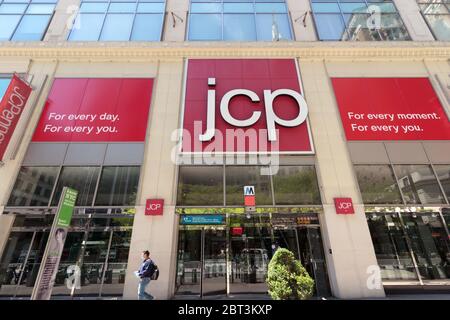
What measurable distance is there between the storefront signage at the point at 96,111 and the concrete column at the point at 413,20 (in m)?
16.1

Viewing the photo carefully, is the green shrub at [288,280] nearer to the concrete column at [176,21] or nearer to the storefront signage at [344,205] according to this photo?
the storefront signage at [344,205]

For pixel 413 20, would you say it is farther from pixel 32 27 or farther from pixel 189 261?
pixel 32 27

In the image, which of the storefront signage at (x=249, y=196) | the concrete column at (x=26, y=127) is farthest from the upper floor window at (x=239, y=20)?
the storefront signage at (x=249, y=196)

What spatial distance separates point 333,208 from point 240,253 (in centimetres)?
439

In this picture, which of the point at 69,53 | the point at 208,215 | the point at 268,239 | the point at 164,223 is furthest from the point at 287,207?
the point at 69,53

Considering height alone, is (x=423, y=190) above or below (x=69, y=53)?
below

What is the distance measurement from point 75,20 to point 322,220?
18.5 m

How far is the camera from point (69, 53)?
14.4 meters

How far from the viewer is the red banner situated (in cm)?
1134

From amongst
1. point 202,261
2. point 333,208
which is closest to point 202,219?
point 202,261

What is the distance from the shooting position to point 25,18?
52.5ft

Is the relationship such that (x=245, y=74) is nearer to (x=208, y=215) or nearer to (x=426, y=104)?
(x=208, y=215)

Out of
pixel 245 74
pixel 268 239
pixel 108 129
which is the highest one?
pixel 245 74

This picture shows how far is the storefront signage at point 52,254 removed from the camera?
6512 mm
